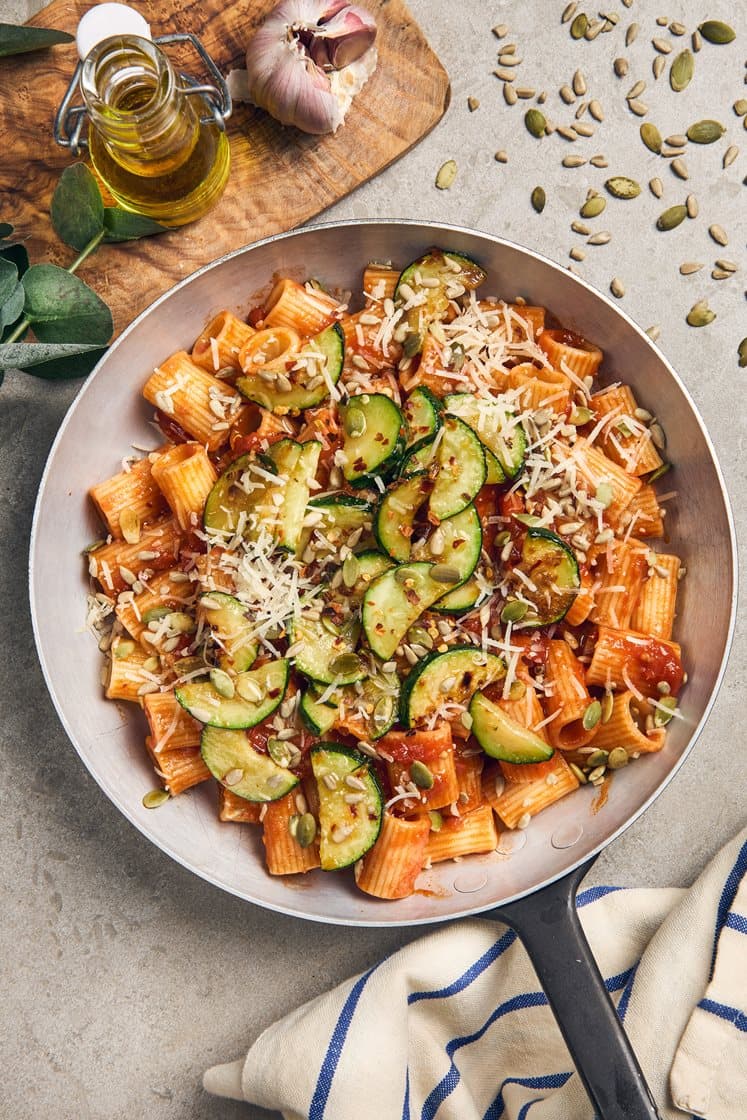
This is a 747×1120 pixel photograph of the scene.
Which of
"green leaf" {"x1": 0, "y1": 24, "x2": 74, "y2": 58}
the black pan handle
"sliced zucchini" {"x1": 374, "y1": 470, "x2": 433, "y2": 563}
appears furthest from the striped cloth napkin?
"green leaf" {"x1": 0, "y1": 24, "x2": 74, "y2": 58}

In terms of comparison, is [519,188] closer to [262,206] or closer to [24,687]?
[262,206]

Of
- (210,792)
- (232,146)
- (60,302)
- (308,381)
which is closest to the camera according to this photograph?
(308,381)

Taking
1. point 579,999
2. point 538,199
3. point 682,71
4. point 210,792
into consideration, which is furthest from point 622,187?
point 579,999

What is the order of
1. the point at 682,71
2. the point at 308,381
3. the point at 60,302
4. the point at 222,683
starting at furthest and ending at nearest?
the point at 682,71 → the point at 60,302 → the point at 308,381 → the point at 222,683

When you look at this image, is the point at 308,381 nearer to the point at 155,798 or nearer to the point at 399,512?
the point at 399,512

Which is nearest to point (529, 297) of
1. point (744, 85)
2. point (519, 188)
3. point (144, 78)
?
point (519, 188)

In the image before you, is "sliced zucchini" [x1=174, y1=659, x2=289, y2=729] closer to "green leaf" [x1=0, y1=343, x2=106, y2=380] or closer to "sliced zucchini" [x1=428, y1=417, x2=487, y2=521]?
"sliced zucchini" [x1=428, y1=417, x2=487, y2=521]
